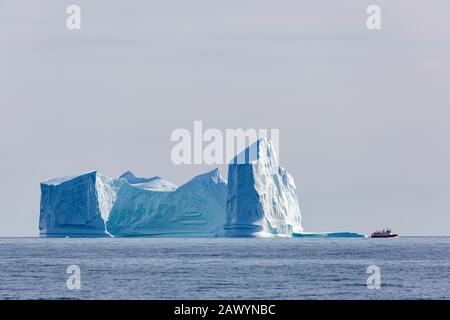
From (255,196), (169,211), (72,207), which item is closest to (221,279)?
(255,196)

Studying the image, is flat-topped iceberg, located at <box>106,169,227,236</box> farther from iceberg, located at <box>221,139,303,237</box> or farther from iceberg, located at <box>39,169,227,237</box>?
iceberg, located at <box>221,139,303,237</box>

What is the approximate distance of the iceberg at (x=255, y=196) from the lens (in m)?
104

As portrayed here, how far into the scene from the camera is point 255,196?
10419 centimetres

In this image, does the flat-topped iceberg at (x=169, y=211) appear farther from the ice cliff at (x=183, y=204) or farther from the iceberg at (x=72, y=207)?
the iceberg at (x=72, y=207)

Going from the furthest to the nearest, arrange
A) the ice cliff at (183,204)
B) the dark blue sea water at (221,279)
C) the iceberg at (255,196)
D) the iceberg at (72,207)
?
the ice cliff at (183,204), the iceberg at (255,196), the iceberg at (72,207), the dark blue sea water at (221,279)

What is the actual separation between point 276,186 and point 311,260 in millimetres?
47109

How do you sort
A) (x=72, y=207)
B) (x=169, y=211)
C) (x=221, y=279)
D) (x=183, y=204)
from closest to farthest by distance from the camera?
(x=221, y=279)
(x=72, y=207)
(x=183, y=204)
(x=169, y=211)

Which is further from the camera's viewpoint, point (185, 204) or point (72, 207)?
point (185, 204)

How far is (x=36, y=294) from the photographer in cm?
3997

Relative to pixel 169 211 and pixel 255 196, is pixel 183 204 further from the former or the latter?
pixel 255 196

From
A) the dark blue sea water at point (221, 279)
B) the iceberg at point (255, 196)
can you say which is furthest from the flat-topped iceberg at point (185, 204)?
the dark blue sea water at point (221, 279)

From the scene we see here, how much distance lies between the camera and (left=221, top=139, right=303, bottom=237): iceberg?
10400 cm
